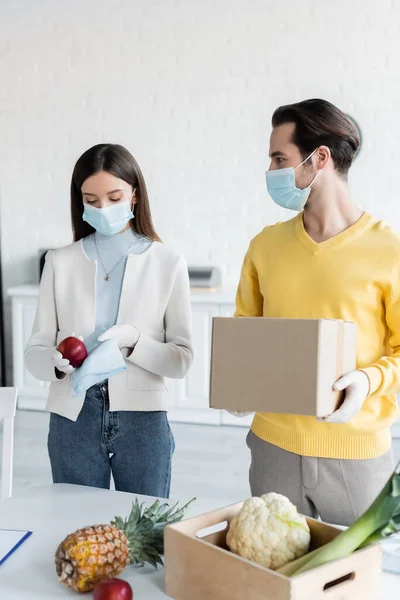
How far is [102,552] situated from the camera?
3.48ft

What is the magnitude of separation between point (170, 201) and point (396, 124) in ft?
5.24

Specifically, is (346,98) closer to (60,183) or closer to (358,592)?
(60,183)

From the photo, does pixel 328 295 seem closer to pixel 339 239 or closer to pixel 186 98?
pixel 339 239

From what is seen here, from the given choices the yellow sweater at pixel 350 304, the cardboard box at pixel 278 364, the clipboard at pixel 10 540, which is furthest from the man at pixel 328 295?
the clipboard at pixel 10 540

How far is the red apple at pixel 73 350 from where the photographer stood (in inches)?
65.0

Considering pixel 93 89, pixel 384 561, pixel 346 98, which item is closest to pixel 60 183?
pixel 93 89

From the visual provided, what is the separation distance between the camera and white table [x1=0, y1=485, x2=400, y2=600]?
3.60 ft

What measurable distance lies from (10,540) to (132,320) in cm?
67

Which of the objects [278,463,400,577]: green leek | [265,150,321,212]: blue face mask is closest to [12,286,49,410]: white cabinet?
[265,150,321,212]: blue face mask

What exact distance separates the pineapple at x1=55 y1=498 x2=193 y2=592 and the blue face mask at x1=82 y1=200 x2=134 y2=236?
875 millimetres

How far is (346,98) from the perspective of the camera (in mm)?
4438

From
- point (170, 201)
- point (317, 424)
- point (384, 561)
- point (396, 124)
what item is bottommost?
point (384, 561)

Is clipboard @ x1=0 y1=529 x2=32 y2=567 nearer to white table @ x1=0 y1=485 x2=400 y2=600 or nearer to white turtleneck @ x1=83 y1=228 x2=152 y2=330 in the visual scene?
white table @ x1=0 y1=485 x2=400 y2=600

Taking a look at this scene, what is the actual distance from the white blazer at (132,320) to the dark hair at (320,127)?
1.60ft
